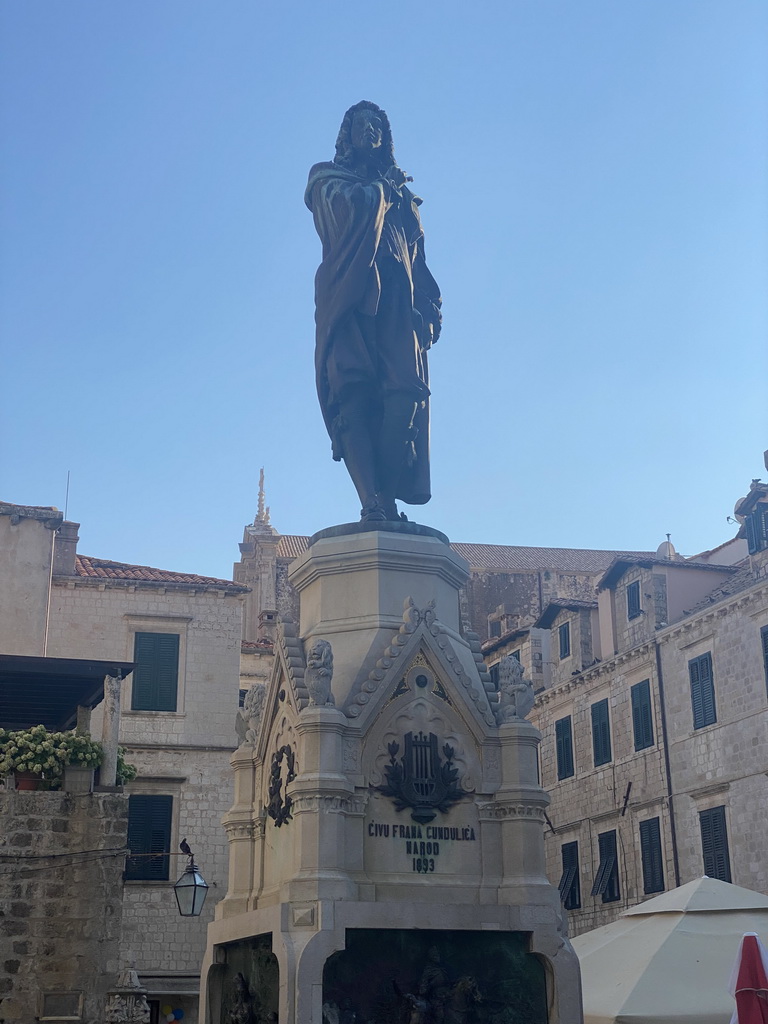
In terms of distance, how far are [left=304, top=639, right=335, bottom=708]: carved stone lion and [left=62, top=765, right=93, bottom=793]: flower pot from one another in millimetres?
15738

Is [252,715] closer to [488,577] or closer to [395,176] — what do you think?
[395,176]

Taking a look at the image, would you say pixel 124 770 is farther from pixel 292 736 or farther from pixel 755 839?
pixel 292 736

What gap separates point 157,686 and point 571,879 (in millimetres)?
13391

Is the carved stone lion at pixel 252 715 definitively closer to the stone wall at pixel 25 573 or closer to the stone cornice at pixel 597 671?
the stone wall at pixel 25 573

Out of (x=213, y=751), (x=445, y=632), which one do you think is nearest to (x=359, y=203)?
(x=445, y=632)

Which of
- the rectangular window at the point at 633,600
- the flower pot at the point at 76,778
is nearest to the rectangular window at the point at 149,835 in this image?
the flower pot at the point at 76,778

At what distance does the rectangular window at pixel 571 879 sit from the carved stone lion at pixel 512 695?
96.9ft

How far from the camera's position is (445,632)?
9289mm

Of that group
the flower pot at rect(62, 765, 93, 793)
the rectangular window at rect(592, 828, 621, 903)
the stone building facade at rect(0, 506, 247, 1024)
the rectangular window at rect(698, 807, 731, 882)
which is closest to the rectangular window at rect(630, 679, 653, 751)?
the rectangular window at rect(592, 828, 621, 903)

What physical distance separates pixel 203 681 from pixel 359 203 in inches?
1024

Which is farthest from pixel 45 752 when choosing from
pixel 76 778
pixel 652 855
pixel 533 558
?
pixel 533 558

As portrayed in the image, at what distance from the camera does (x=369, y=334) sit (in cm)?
1030

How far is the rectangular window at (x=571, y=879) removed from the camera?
122 ft

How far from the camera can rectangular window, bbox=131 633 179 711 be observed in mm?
34375
